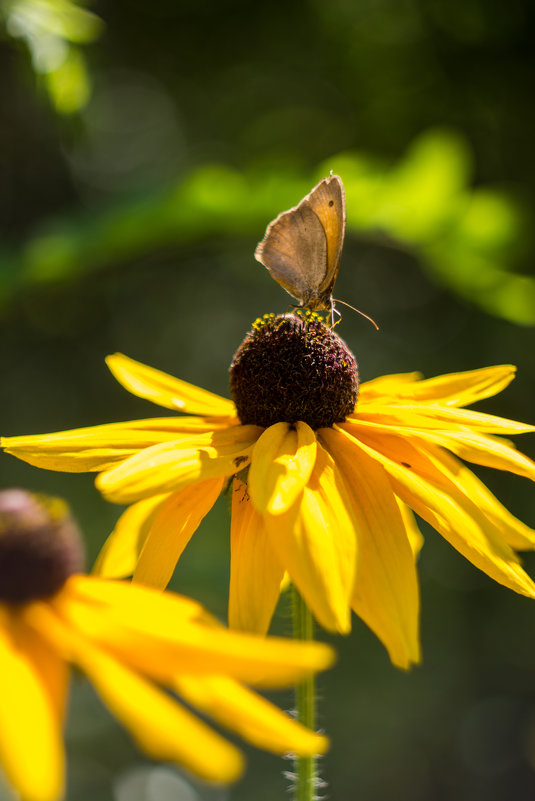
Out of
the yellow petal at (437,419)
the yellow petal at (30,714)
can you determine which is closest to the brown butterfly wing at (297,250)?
the yellow petal at (437,419)

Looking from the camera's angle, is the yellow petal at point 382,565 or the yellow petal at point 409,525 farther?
the yellow petal at point 409,525

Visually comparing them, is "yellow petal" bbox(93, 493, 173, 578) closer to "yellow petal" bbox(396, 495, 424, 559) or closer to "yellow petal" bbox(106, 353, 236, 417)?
"yellow petal" bbox(106, 353, 236, 417)

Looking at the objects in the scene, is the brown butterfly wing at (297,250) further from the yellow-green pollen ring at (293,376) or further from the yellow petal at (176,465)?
the yellow petal at (176,465)

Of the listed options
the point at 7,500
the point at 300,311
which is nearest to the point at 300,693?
the point at 7,500

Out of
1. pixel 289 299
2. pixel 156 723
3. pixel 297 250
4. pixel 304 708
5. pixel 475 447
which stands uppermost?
pixel 289 299

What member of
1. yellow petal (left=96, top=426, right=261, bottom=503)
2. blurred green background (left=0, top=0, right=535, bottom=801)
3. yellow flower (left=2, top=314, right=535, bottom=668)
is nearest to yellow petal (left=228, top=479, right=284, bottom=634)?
yellow flower (left=2, top=314, right=535, bottom=668)

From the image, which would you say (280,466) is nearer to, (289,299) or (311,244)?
(311,244)

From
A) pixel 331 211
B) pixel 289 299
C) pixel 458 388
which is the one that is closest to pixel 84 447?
pixel 331 211
